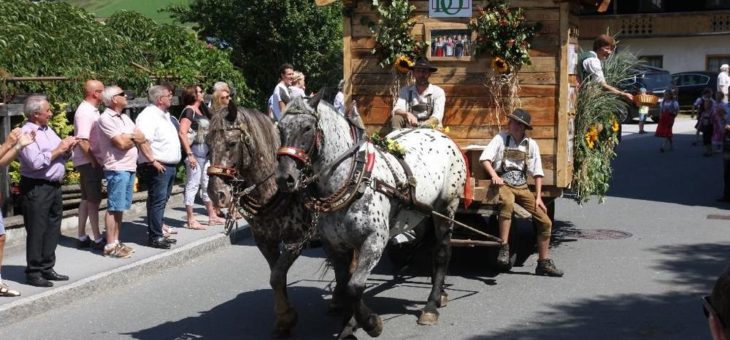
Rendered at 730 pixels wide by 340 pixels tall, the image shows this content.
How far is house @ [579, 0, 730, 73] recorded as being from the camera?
153 ft

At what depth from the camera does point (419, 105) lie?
9.77 m

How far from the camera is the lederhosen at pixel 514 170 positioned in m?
9.72

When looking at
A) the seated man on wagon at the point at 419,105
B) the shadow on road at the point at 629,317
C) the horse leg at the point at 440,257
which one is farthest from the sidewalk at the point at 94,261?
the shadow on road at the point at 629,317

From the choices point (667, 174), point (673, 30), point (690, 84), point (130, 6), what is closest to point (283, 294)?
point (667, 174)

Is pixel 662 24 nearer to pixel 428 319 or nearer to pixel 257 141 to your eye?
pixel 428 319

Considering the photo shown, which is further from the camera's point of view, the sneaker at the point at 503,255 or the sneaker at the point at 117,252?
the sneaker at the point at 117,252

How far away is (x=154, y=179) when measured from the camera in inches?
443

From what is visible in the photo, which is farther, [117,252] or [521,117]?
[117,252]

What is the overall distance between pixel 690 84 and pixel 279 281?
114 feet

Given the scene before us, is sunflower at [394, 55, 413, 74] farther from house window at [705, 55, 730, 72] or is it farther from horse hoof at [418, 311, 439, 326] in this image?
house window at [705, 55, 730, 72]

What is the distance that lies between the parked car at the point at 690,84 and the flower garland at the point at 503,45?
30.8 metres

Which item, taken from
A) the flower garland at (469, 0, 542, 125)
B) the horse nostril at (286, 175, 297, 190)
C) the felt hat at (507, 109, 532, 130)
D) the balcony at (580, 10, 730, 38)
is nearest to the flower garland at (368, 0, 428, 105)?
the flower garland at (469, 0, 542, 125)

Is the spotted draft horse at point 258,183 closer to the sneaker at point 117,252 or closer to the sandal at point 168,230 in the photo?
the sneaker at point 117,252

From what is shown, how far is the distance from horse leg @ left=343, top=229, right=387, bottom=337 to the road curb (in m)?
3.13
